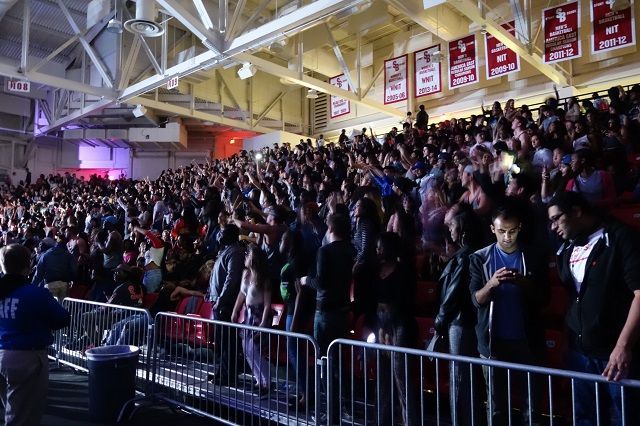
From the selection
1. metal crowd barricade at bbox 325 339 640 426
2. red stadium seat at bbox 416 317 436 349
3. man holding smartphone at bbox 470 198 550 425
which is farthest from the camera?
red stadium seat at bbox 416 317 436 349

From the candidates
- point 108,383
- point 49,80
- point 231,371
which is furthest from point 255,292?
point 49,80

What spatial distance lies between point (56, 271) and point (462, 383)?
7042mm

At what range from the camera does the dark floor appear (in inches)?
185

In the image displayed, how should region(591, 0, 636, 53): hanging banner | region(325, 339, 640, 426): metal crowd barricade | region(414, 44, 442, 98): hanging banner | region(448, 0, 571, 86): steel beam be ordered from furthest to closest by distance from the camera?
region(414, 44, 442, 98): hanging banner
region(591, 0, 636, 53): hanging banner
region(448, 0, 571, 86): steel beam
region(325, 339, 640, 426): metal crowd barricade

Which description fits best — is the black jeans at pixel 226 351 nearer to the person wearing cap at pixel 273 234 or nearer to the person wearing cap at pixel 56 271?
the person wearing cap at pixel 273 234

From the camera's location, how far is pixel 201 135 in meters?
27.0

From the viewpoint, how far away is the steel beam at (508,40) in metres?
11.0

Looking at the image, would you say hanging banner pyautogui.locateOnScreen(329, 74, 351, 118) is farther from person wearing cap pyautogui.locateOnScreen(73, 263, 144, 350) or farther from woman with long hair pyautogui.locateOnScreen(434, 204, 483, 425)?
woman with long hair pyautogui.locateOnScreen(434, 204, 483, 425)

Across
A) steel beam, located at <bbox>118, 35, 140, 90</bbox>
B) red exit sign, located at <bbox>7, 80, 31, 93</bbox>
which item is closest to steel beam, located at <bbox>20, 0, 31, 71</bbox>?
red exit sign, located at <bbox>7, 80, 31, 93</bbox>

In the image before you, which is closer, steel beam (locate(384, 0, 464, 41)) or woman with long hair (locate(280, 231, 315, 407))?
woman with long hair (locate(280, 231, 315, 407))

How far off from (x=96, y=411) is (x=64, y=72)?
790 inches

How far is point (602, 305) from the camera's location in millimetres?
2572

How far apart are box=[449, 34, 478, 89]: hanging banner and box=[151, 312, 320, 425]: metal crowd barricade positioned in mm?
13032

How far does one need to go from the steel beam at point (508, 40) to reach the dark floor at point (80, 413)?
8.88 meters
